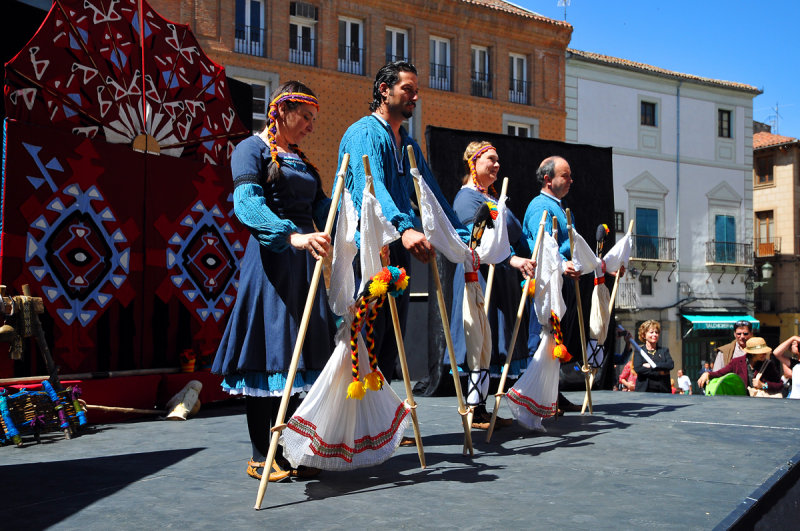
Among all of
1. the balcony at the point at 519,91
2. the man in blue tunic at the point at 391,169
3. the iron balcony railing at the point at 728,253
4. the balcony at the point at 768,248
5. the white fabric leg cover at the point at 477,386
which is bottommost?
the white fabric leg cover at the point at 477,386

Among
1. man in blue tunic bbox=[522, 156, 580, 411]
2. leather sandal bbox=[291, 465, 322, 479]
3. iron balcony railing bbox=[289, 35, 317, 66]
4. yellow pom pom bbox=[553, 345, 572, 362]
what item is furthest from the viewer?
iron balcony railing bbox=[289, 35, 317, 66]

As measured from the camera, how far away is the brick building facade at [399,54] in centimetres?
2064

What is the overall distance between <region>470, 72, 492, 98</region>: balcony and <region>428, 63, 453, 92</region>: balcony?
0.85 m

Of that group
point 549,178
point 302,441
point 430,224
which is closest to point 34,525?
point 302,441

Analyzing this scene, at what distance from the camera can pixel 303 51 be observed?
21641 millimetres

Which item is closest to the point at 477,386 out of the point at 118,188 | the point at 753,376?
the point at 118,188

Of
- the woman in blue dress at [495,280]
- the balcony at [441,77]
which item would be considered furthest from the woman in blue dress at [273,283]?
the balcony at [441,77]

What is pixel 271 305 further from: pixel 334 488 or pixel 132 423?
pixel 132 423

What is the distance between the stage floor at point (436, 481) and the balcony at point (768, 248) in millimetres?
32893

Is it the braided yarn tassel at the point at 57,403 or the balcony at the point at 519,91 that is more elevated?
the balcony at the point at 519,91

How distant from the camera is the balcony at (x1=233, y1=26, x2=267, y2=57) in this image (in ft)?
67.7

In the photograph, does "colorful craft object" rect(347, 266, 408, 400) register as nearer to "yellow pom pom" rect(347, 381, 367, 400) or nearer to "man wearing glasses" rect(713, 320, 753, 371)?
"yellow pom pom" rect(347, 381, 367, 400)

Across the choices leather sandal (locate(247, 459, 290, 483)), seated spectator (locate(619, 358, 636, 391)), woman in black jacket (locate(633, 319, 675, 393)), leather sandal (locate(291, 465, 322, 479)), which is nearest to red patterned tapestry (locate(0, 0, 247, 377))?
leather sandal (locate(247, 459, 290, 483))

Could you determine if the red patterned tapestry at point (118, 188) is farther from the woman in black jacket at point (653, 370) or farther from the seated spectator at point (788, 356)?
the seated spectator at point (788, 356)
